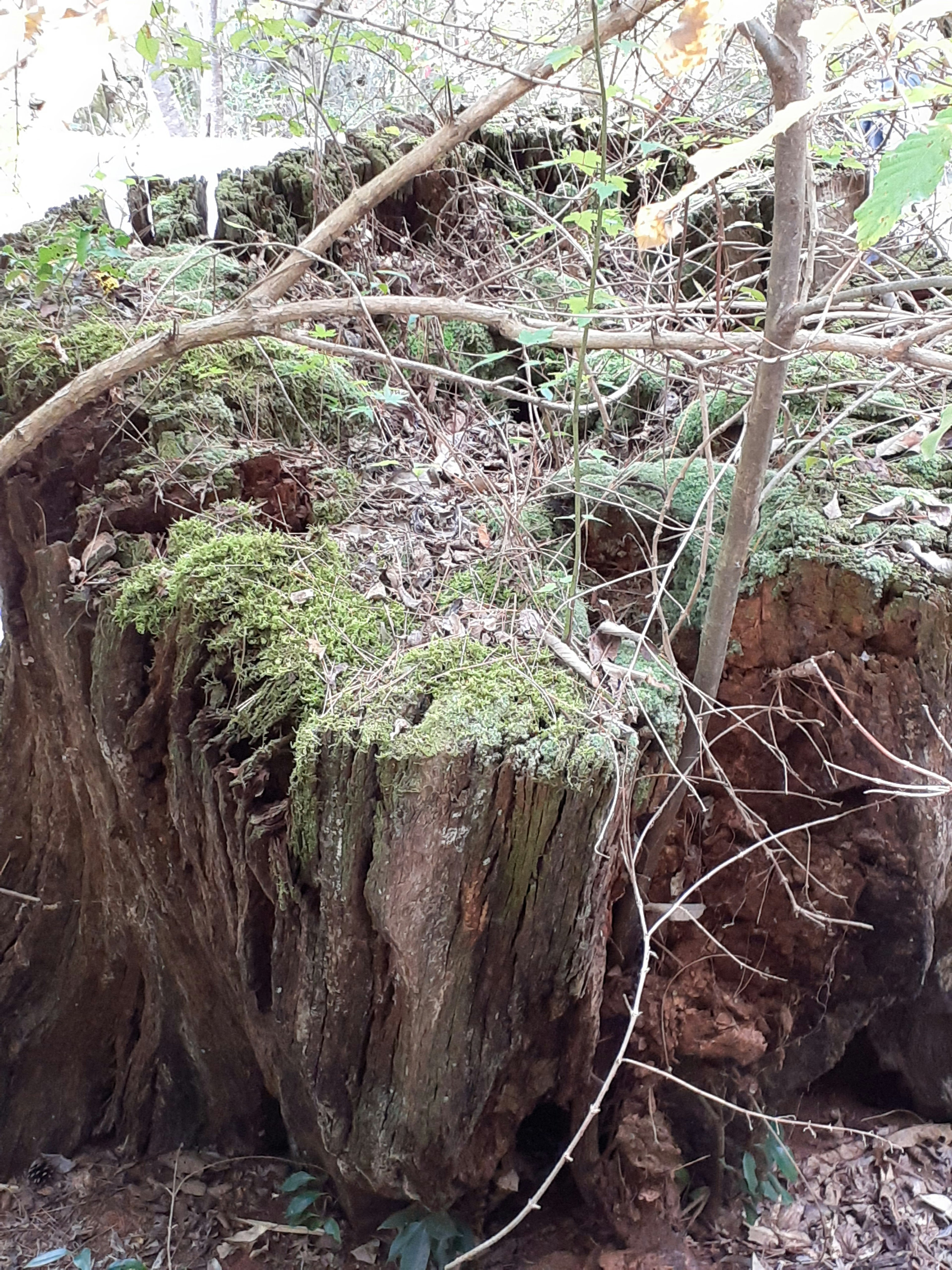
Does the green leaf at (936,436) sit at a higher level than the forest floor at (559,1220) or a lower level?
higher

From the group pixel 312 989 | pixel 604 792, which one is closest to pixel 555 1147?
pixel 312 989

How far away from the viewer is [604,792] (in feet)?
6.71

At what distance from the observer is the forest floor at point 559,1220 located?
9.00 feet

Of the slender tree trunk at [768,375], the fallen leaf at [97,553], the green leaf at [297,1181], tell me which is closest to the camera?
the slender tree trunk at [768,375]

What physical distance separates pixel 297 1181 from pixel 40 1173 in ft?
3.53

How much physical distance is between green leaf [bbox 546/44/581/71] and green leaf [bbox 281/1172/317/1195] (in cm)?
347

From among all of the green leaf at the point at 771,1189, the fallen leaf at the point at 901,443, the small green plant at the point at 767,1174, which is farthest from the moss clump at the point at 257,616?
the green leaf at the point at 771,1189

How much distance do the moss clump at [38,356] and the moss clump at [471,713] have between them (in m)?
1.46

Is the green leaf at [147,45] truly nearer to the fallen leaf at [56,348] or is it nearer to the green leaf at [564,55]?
the fallen leaf at [56,348]

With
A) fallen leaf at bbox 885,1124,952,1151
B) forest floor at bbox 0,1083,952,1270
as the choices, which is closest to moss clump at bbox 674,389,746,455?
forest floor at bbox 0,1083,952,1270

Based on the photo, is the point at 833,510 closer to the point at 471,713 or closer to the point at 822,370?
the point at 822,370

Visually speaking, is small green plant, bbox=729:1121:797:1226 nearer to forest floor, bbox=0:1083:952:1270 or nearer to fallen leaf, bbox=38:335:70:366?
forest floor, bbox=0:1083:952:1270

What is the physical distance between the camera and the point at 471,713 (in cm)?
207

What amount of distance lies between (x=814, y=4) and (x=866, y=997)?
9.30 feet
